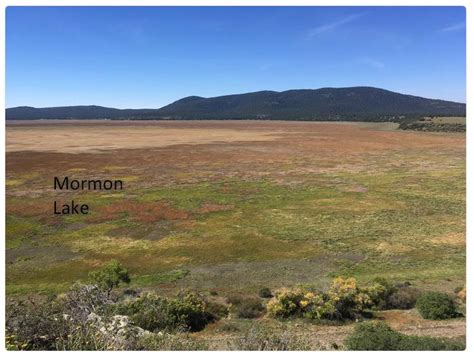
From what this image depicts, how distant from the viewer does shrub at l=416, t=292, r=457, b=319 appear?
1522 centimetres

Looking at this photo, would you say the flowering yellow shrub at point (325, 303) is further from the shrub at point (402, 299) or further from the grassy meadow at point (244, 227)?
the grassy meadow at point (244, 227)

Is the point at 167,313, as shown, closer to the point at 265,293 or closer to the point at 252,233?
the point at 265,293

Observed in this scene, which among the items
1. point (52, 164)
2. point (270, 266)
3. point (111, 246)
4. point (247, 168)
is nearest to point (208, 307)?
point (270, 266)

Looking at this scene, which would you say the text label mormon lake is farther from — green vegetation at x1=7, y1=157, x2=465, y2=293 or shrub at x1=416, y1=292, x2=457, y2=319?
shrub at x1=416, y1=292, x2=457, y2=319

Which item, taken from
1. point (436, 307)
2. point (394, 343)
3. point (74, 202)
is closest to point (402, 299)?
point (436, 307)

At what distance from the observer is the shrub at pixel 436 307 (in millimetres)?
15219

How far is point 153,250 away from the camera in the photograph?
27156 mm

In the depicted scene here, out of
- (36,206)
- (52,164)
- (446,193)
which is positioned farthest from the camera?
(52,164)

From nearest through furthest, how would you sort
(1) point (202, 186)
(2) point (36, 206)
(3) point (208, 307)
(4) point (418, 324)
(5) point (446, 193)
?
1. (4) point (418, 324)
2. (3) point (208, 307)
3. (2) point (36, 206)
4. (5) point (446, 193)
5. (1) point (202, 186)

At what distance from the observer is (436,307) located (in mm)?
15406

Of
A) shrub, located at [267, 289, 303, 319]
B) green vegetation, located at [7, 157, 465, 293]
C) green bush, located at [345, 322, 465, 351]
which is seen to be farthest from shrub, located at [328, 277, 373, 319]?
green vegetation, located at [7, 157, 465, 293]

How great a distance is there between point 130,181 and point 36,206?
14.8 metres

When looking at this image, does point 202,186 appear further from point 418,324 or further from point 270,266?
point 418,324

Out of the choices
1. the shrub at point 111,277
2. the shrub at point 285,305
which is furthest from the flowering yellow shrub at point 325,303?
the shrub at point 111,277
